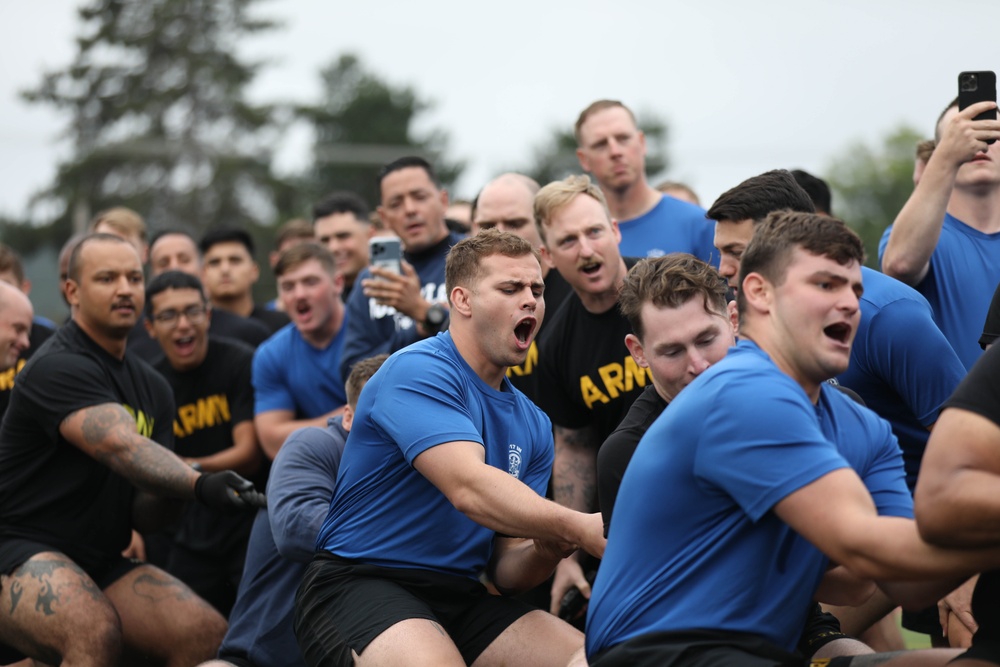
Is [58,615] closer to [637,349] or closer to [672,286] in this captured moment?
[637,349]

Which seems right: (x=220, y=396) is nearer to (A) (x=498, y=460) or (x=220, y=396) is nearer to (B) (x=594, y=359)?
(B) (x=594, y=359)

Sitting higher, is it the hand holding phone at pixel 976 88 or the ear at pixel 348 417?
the hand holding phone at pixel 976 88

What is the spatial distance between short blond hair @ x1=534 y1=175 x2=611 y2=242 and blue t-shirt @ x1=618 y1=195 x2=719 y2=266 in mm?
990

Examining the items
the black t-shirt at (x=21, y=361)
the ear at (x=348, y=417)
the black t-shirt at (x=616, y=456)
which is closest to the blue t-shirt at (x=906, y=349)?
the black t-shirt at (x=616, y=456)

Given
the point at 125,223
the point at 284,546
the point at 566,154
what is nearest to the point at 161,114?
the point at 566,154

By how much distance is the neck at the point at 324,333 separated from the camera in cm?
794

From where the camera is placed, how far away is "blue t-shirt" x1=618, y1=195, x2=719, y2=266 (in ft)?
23.4

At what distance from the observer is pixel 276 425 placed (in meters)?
7.65

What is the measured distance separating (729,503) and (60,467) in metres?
4.19

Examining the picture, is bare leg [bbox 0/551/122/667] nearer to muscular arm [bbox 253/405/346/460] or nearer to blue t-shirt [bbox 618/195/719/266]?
muscular arm [bbox 253/405/346/460]

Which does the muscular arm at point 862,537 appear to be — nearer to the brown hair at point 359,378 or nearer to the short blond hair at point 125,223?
the brown hair at point 359,378

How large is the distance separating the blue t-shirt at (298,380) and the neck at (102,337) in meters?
1.28

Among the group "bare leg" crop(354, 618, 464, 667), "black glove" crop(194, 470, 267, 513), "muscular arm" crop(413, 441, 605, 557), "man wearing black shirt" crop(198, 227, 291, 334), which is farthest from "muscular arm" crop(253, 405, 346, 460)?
"muscular arm" crop(413, 441, 605, 557)

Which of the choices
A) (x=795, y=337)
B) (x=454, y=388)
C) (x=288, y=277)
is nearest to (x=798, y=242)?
(x=795, y=337)
